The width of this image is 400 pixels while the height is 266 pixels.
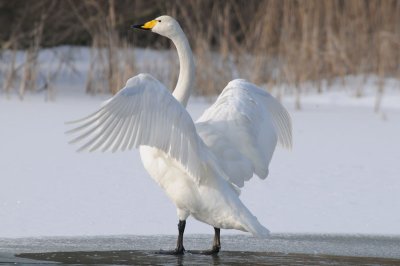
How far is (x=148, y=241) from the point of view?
497 centimetres

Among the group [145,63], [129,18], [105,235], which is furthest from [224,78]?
[105,235]

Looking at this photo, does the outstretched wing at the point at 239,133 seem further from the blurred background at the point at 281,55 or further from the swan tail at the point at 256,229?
the blurred background at the point at 281,55

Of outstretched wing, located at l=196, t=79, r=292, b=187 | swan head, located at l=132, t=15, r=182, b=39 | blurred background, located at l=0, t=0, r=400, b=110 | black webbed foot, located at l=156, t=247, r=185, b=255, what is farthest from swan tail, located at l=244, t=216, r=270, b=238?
blurred background, located at l=0, t=0, r=400, b=110

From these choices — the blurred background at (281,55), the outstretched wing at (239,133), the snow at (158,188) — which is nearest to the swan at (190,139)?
the outstretched wing at (239,133)

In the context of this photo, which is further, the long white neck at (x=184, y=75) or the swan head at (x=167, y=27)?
the swan head at (x=167, y=27)

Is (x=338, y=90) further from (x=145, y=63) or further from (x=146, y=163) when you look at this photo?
(x=146, y=163)

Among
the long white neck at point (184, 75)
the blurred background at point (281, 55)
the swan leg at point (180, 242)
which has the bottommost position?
the swan leg at point (180, 242)

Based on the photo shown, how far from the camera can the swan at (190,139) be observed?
4.40m

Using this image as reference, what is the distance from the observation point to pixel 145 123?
4.45m

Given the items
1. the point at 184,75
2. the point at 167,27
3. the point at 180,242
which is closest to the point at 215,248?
the point at 180,242

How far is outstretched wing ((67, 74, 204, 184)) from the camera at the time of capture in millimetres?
4371

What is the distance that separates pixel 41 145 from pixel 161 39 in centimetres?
834

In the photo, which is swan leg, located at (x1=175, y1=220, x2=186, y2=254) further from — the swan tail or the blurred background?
the blurred background

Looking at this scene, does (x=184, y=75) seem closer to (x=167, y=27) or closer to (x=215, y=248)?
(x=167, y=27)
